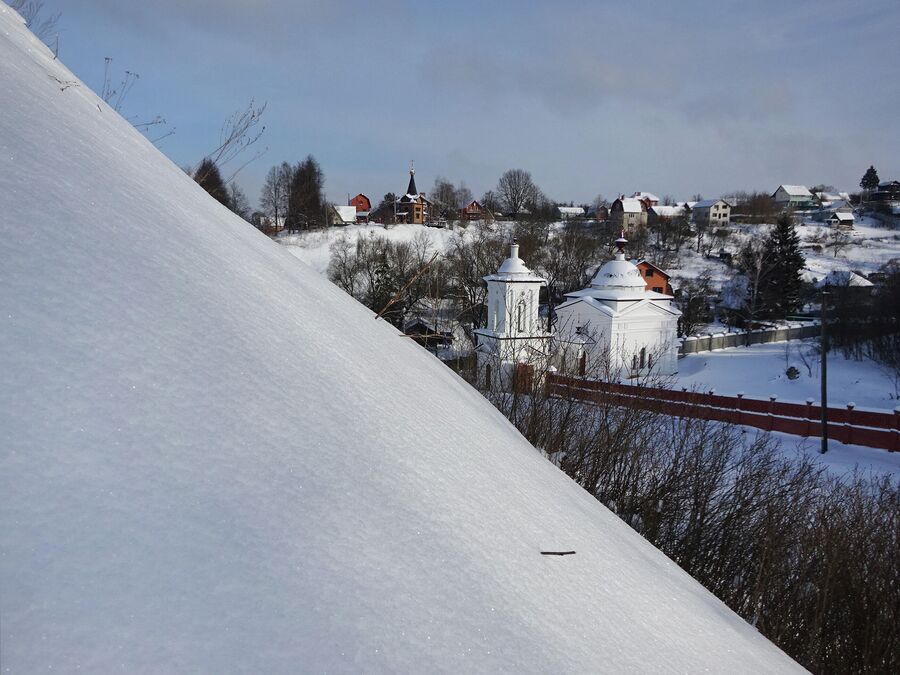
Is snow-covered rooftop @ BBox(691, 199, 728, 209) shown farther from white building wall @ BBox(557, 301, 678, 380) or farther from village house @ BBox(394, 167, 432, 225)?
white building wall @ BBox(557, 301, 678, 380)

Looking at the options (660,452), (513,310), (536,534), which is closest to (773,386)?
(513,310)

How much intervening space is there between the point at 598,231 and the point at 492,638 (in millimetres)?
64647

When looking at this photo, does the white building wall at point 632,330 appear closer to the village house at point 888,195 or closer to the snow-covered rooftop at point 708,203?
the snow-covered rooftop at point 708,203

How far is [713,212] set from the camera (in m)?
74.9

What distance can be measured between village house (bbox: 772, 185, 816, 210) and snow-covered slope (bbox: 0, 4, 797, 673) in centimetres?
10064

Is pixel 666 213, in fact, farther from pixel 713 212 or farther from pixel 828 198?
pixel 828 198

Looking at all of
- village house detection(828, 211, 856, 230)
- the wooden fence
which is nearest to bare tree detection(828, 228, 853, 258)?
village house detection(828, 211, 856, 230)

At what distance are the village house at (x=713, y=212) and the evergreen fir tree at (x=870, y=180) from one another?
30374 millimetres

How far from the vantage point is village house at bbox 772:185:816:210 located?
90.2m

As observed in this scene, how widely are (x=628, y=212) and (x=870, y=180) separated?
44103 mm

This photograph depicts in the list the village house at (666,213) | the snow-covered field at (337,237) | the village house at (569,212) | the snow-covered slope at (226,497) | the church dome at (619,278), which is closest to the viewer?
the snow-covered slope at (226,497)

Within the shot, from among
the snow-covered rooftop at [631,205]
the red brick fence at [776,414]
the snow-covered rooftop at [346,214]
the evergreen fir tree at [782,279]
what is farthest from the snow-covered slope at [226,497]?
the snow-covered rooftop at [631,205]

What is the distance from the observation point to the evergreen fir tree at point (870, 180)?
8938cm

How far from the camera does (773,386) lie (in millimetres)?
26344
